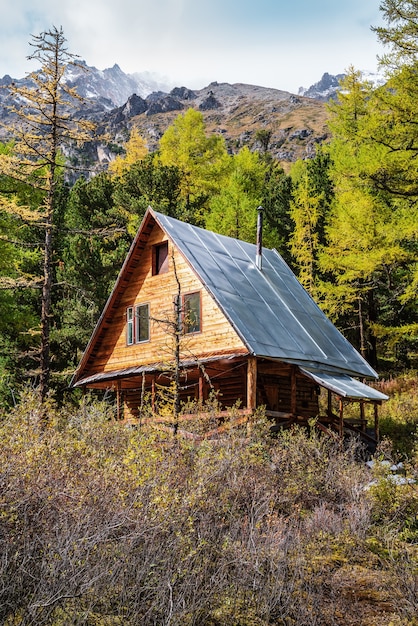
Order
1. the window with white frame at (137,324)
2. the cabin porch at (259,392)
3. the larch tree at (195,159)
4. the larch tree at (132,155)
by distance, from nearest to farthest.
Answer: the cabin porch at (259,392)
the window with white frame at (137,324)
the larch tree at (195,159)
the larch tree at (132,155)

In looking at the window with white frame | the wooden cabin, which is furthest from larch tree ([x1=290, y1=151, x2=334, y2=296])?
the window with white frame

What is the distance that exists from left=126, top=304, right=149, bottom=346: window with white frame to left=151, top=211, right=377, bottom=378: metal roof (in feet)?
9.77

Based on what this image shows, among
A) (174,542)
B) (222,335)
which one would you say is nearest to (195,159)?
(222,335)

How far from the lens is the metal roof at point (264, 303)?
1725cm

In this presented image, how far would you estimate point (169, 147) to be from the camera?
41031 mm

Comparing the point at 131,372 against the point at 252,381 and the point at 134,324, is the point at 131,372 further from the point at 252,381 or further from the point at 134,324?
the point at 252,381

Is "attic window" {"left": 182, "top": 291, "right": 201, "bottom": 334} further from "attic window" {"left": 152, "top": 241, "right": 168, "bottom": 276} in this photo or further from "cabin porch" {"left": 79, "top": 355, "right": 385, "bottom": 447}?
"attic window" {"left": 152, "top": 241, "right": 168, "bottom": 276}

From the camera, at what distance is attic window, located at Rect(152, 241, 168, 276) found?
68.0 ft

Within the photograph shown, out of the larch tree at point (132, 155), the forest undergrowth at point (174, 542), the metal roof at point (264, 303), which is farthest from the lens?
the larch tree at point (132, 155)

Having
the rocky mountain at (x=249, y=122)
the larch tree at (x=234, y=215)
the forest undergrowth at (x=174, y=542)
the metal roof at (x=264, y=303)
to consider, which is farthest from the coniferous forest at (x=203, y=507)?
the rocky mountain at (x=249, y=122)

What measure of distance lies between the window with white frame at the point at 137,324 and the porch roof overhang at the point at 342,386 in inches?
236

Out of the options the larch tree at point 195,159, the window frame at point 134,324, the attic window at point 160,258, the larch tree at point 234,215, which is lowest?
the window frame at point 134,324

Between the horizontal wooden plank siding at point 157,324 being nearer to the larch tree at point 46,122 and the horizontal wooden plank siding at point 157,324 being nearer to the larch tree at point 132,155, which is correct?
the larch tree at point 46,122

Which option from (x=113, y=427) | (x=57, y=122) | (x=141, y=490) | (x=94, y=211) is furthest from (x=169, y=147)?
(x=141, y=490)
